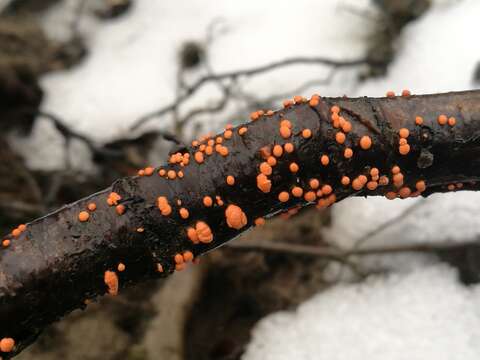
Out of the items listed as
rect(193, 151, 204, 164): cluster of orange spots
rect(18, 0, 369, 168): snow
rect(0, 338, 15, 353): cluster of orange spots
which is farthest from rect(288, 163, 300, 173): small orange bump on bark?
rect(18, 0, 369, 168): snow

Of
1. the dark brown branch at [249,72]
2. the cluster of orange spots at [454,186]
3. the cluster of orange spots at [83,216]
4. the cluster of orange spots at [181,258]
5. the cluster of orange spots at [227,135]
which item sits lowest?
the cluster of orange spots at [454,186]

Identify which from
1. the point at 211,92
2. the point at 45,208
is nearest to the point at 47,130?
the point at 45,208

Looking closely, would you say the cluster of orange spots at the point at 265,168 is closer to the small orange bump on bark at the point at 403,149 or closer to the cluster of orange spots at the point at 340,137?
the cluster of orange spots at the point at 340,137

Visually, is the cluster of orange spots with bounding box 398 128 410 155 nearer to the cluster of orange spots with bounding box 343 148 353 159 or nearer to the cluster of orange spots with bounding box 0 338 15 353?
the cluster of orange spots with bounding box 343 148 353 159

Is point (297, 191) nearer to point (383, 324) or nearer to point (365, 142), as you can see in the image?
point (365, 142)

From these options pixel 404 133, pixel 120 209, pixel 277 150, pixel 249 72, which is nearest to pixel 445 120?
pixel 404 133

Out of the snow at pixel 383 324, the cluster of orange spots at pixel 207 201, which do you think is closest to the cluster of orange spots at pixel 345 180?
the cluster of orange spots at pixel 207 201

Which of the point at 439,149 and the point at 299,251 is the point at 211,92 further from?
the point at 439,149
